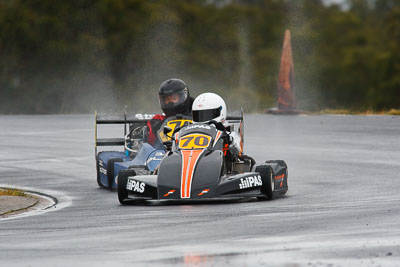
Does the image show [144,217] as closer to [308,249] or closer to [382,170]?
[308,249]

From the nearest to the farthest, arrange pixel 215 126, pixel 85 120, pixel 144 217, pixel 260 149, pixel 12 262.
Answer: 1. pixel 12 262
2. pixel 144 217
3. pixel 215 126
4. pixel 260 149
5. pixel 85 120

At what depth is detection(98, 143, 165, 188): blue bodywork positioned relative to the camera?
1316 centimetres

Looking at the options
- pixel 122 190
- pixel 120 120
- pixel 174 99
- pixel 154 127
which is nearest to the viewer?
pixel 122 190

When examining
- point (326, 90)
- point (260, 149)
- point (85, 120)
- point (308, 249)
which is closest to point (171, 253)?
point (308, 249)

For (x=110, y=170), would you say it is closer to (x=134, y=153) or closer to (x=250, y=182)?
(x=134, y=153)

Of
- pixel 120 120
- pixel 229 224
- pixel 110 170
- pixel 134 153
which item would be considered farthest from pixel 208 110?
pixel 229 224

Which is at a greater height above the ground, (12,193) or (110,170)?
(110,170)

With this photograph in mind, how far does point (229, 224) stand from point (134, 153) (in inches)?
219

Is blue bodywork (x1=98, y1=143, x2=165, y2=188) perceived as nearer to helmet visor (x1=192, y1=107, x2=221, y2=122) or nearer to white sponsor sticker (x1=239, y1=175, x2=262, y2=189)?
helmet visor (x1=192, y1=107, x2=221, y2=122)

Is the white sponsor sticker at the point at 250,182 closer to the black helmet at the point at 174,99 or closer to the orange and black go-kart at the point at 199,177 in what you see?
the orange and black go-kart at the point at 199,177

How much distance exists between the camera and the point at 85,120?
34.3m

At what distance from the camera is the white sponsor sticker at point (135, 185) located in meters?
11.6

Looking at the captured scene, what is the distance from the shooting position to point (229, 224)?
9.29 m

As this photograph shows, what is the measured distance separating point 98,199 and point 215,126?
1.77 meters
